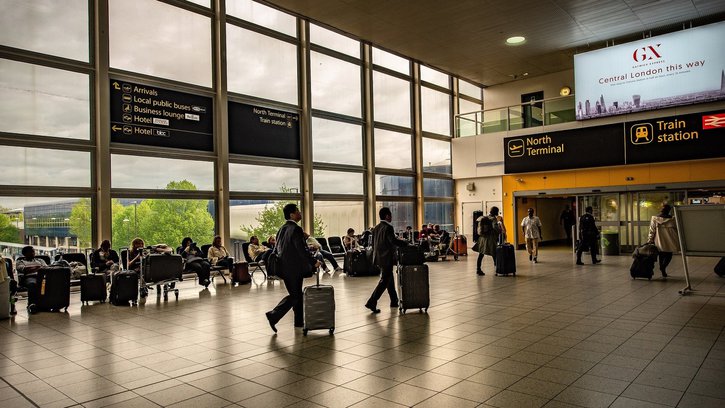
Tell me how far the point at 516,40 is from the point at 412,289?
39.0 feet

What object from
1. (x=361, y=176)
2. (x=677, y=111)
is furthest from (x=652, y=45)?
(x=361, y=176)

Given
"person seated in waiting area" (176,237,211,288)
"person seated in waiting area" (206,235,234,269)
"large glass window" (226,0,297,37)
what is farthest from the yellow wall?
"person seated in waiting area" (176,237,211,288)

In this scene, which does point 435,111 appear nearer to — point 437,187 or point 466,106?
point 466,106

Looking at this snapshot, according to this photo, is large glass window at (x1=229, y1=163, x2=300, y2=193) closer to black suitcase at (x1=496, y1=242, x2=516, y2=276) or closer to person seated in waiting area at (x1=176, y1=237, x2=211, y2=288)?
person seated in waiting area at (x1=176, y1=237, x2=211, y2=288)

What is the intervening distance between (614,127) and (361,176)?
8157 millimetres

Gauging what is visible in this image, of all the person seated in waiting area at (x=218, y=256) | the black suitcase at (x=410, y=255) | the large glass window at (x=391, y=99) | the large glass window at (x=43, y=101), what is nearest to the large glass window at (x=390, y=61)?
the large glass window at (x=391, y=99)

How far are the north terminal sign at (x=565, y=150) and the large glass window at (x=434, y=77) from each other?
3.62m

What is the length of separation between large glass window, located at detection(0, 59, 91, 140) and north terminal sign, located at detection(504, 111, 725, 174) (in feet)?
45.0

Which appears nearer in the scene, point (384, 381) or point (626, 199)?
point (384, 381)

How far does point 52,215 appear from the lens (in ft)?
31.5

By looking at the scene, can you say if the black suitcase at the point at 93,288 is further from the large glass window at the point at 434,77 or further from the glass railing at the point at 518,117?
the glass railing at the point at 518,117

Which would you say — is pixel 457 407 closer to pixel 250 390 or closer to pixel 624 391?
pixel 624 391

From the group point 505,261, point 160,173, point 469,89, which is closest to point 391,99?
point 469,89

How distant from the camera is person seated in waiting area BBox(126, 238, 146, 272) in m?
8.99
